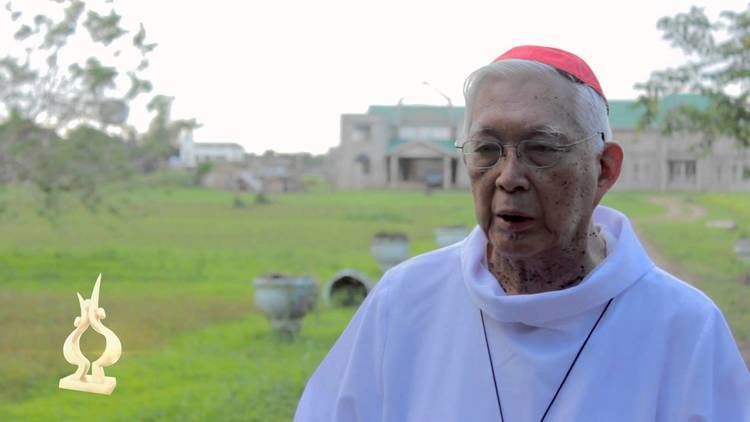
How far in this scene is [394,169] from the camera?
57.0 m

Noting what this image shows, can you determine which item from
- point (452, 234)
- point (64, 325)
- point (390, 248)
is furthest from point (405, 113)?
point (64, 325)

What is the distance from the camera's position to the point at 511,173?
1862 mm

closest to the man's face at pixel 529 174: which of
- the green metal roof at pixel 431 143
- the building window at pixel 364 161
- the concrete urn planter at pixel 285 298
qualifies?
the concrete urn planter at pixel 285 298

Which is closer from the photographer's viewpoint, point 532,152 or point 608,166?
point 532,152

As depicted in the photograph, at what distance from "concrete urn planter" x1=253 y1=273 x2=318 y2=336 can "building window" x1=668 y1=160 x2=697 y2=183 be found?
137 ft

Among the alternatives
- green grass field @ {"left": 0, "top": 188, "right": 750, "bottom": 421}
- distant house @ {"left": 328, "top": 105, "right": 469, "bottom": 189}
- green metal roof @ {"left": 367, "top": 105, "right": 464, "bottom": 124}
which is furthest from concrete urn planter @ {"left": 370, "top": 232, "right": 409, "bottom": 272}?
distant house @ {"left": 328, "top": 105, "right": 469, "bottom": 189}

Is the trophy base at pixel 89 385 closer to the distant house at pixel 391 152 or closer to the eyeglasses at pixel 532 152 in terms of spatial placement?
the eyeglasses at pixel 532 152

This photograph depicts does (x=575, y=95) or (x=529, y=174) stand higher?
(x=575, y=95)

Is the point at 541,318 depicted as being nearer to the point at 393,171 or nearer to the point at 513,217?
the point at 513,217

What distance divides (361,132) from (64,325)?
4821 cm

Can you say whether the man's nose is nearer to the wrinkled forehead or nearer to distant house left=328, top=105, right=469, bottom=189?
the wrinkled forehead

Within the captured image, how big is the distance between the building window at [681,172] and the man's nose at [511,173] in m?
47.8

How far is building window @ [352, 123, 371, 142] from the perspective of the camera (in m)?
57.0

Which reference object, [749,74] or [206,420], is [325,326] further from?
[749,74]
